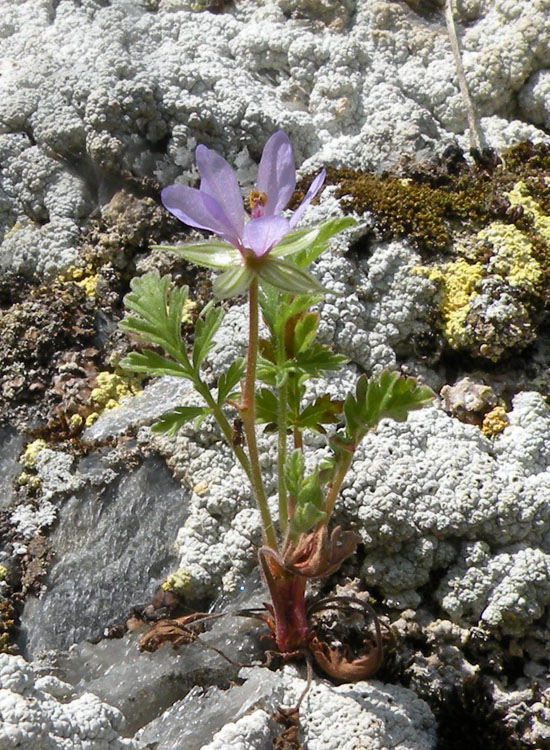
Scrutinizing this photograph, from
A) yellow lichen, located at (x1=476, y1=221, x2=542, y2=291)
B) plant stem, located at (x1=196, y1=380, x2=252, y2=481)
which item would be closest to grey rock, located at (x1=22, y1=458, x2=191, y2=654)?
plant stem, located at (x1=196, y1=380, x2=252, y2=481)

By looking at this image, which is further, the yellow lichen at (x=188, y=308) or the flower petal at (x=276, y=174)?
the yellow lichen at (x=188, y=308)

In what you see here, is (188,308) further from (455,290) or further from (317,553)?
(317,553)

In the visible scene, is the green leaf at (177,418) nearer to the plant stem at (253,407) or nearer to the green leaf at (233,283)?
the plant stem at (253,407)

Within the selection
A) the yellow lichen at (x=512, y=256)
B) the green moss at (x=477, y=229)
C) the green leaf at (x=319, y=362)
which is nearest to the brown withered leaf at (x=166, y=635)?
the green leaf at (x=319, y=362)

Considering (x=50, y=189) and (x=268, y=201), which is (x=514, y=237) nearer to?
(x=268, y=201)

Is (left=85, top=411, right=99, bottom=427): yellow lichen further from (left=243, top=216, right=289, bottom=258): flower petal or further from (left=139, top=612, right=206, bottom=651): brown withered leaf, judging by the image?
(left=243, top=216, right=289, bottom=258): flower petal

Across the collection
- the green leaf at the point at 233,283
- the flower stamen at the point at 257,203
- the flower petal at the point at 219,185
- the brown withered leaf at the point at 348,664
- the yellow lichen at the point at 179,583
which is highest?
the flower petal at the point at 219,185
